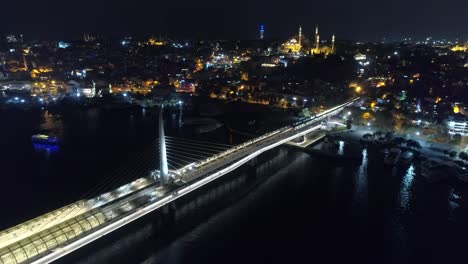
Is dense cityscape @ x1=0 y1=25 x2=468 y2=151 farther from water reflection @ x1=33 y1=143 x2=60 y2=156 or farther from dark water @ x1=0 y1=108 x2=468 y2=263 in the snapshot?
water reflection @ x1=33 y1=143 x2=60 y2=156

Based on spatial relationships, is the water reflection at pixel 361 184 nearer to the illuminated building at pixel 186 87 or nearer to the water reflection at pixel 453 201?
the water reflection at pixel 453 201

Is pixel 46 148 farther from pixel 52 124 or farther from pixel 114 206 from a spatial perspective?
pixel 114 206

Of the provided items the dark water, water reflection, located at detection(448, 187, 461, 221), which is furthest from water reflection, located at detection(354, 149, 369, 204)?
water reflection, located at detection(448, 187, 461, 221)

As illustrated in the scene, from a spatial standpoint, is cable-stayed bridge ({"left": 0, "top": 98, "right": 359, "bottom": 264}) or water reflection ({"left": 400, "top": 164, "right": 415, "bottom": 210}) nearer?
cable-stayed bridge ({"left": 0, "top": 98, "right": 359, "bottom": 264})

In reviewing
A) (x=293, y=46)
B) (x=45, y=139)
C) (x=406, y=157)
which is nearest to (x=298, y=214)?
(x=406, y=157)

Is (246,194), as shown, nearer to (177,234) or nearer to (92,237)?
(177,234)

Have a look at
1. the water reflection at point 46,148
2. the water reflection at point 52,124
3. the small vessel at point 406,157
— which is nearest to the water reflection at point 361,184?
the small vessel at point 406,157
